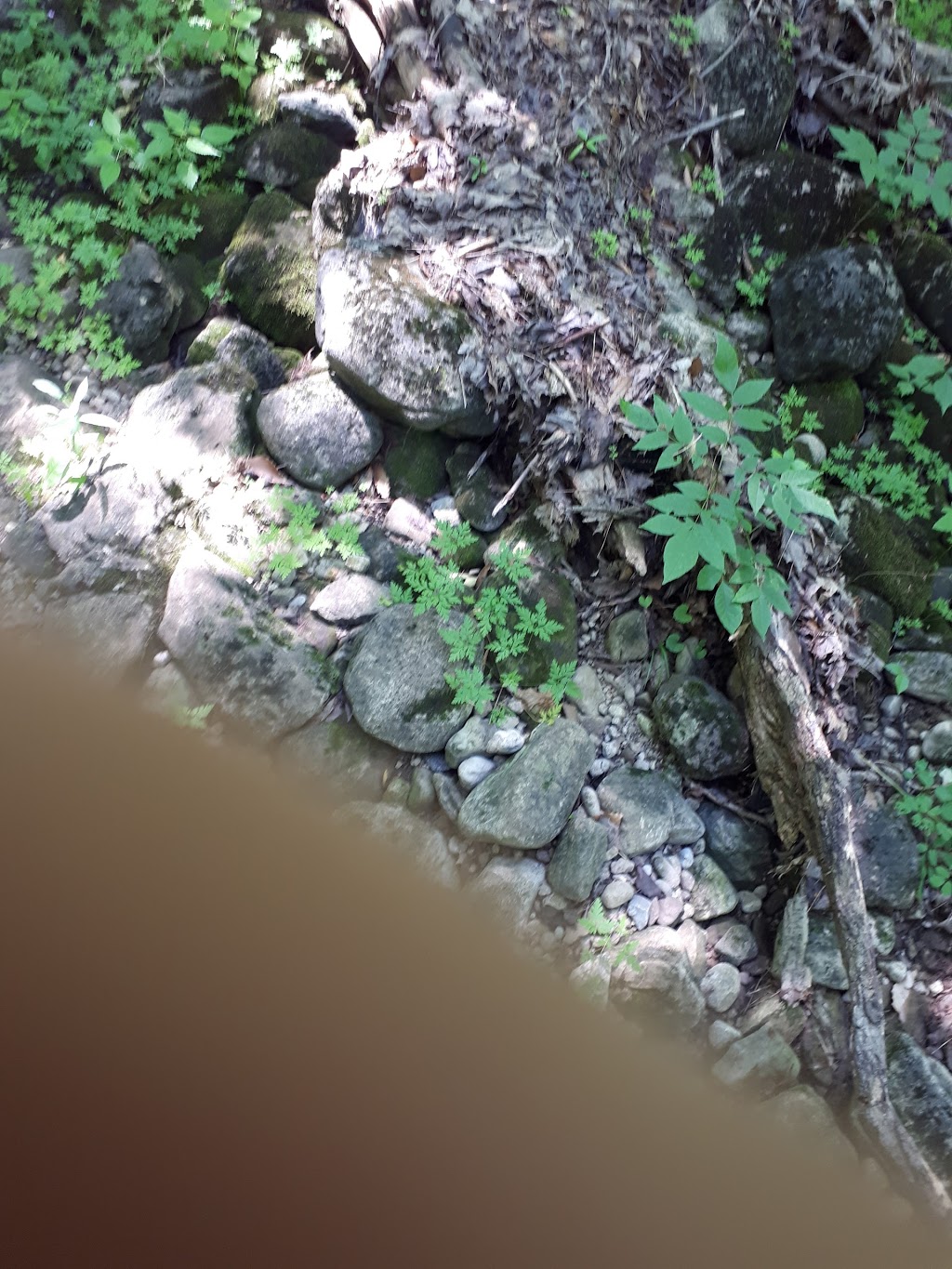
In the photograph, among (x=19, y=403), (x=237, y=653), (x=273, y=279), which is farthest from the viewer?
(x=273, y=279)

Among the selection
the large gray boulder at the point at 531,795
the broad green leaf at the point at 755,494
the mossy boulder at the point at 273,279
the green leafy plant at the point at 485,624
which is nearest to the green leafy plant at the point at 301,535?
the green leafy plant at the point at 485,624

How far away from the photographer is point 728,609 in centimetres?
229

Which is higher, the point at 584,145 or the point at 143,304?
the point at 584,145

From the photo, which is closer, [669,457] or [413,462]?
[669,457]

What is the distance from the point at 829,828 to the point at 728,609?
2.37ft

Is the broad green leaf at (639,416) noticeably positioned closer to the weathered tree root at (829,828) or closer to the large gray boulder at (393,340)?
the large gray boulder at (393,340)

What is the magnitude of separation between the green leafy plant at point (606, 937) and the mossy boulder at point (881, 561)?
1.63 m

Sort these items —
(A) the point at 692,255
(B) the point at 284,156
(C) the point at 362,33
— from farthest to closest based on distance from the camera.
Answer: (A) the point at 692,255, (C) the point at 362,33, (B) the point at 284,156

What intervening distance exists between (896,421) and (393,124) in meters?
2.42

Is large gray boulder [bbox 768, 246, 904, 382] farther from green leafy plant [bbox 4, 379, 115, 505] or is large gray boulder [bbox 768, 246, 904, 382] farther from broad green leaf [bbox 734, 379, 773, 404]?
green leafy plant [bbox 4, 379, 115, 505]

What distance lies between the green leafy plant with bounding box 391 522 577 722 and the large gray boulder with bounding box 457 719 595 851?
0.38ft

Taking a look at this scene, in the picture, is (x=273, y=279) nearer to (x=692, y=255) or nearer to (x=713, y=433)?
(x=713, y=433)

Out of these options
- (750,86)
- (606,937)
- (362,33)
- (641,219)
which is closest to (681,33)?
(750,86)

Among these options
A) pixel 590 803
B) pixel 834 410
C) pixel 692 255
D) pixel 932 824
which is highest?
pixel 692 255
